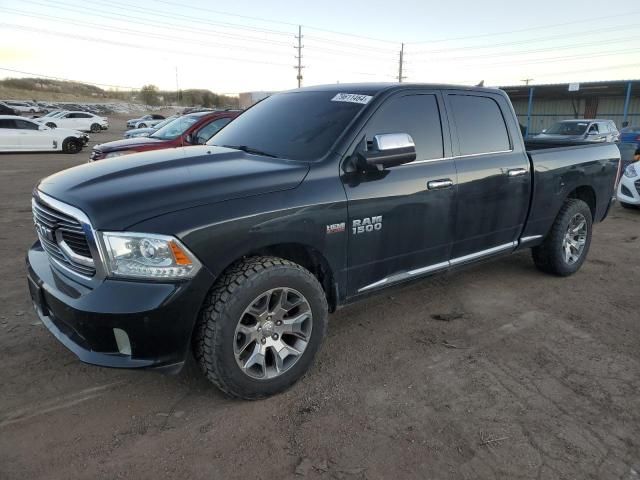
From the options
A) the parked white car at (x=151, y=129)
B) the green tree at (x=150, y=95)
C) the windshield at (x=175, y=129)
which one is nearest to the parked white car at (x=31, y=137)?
the parked white car at (x=151, y=129)

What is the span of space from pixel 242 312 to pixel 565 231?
12.5 feet

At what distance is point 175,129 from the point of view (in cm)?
950

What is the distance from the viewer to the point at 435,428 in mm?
2682

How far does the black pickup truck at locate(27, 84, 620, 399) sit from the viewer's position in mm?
2457

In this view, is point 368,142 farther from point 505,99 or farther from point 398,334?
point 505,99

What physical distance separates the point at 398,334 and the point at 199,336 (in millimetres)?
1753

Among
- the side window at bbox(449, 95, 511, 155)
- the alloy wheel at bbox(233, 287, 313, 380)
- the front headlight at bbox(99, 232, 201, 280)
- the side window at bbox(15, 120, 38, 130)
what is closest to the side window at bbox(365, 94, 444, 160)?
the side window at bbox(449, 95, 511, 155)

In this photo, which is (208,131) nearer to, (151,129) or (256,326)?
(151,129)

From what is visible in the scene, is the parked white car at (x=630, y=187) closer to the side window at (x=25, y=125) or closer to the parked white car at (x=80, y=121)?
the side window at (x=25, y=125)

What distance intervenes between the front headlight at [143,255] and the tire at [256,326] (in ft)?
1.05

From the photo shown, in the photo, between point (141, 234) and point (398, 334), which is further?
point (398, 334)

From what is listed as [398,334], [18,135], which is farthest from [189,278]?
[18,135]

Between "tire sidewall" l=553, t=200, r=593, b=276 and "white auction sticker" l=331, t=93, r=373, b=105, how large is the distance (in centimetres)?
269

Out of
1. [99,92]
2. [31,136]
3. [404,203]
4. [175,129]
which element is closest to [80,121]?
[31,136]
